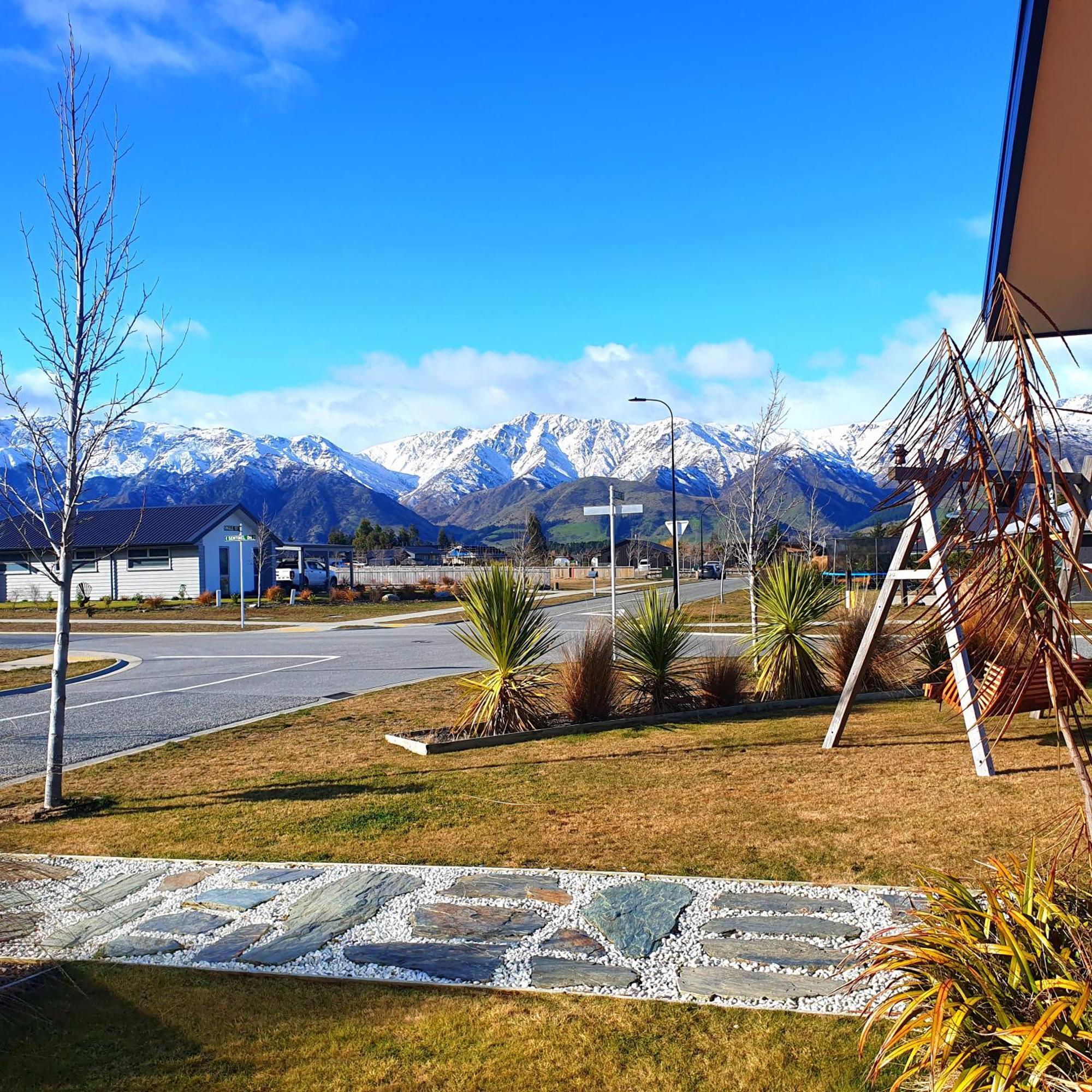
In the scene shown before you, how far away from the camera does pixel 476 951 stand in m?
4.04

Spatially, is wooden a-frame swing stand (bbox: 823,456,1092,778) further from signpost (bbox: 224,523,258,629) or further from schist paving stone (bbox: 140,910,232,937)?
signpost (bbox: 224,523,258,629)

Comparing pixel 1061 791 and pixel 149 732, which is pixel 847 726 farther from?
pixel 149 732

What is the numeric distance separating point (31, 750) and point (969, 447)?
32.3 feet

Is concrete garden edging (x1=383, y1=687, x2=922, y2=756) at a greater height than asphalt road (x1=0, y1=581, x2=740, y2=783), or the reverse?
concrete garden edging (x1=383, y1=687, x2=922, y2=756)

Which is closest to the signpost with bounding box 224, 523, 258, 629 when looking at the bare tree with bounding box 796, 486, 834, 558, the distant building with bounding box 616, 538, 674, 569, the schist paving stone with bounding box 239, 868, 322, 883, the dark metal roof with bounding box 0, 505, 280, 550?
the dark metal roof with bounding box 0, 505, 280, 550

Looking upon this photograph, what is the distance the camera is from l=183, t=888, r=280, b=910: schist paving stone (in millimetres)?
4707

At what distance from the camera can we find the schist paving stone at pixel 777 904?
4.31 m

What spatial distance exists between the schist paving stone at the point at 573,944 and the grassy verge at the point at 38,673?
13.0 metres

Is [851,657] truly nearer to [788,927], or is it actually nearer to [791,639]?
[791,639]

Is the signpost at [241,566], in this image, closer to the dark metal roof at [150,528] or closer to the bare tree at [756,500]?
the dark metal roof at [150,528]

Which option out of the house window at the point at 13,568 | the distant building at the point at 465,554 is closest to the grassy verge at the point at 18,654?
the distant building at the point at 465,554

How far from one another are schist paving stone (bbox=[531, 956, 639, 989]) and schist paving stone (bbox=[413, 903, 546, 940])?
1.02 ft

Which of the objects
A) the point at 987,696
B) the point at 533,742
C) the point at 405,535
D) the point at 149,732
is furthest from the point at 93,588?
the point at 405,535

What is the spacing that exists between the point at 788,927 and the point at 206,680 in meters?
13.1
